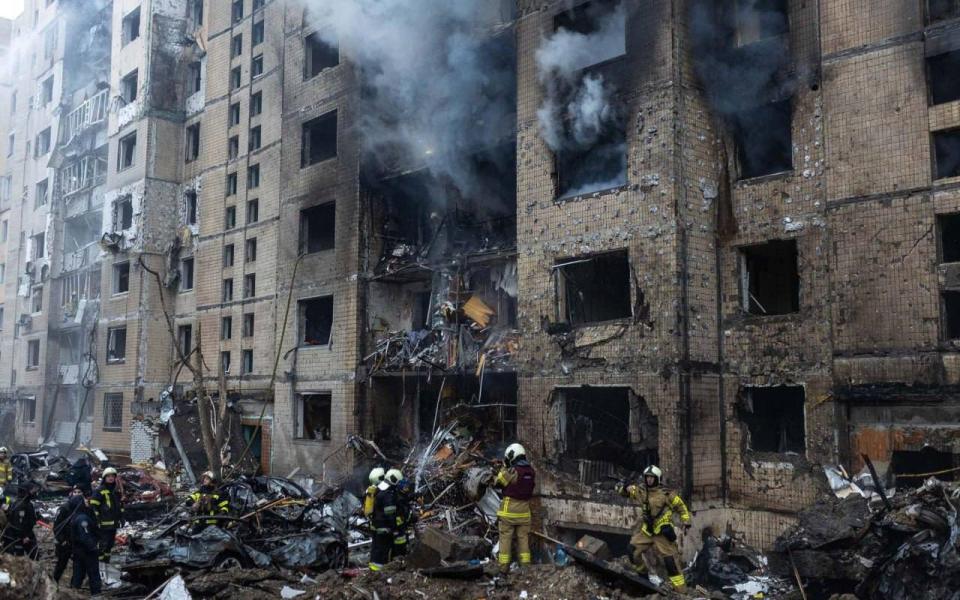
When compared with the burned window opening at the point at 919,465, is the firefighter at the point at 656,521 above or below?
below

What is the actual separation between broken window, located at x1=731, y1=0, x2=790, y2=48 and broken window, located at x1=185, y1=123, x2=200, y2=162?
20350mm

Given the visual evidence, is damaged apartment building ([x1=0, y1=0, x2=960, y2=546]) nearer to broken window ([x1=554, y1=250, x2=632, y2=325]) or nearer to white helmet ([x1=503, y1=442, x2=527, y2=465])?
broken window ([x1=554, y1=250, x2=632, y2=325])

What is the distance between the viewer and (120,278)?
1227 inches

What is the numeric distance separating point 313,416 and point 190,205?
10.6 metres

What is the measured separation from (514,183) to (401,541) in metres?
10.8

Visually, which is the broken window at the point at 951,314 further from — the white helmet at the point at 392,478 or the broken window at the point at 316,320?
the broken window at the point at 316,320

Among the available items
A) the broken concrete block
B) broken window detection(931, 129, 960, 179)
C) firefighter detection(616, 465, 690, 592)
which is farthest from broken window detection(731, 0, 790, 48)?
the broken concrete block

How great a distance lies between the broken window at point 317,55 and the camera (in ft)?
78.7

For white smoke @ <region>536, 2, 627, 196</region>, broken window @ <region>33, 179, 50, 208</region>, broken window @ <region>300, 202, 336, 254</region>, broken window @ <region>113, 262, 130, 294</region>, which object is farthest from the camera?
broken window @ <region>33, 179, 50, 208</region>

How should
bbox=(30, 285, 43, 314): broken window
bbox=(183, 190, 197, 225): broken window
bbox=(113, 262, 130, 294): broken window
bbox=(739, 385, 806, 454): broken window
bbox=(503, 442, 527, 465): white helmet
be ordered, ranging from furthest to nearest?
bbox=(30, 285, 43, 314): broken window → bbox=(113, 262, 130, 294): broken window → bbox=(183, 190, 197, 225): broken window → bbox=(739, 385, 806, 454): broken window → bbox=(503, 442, 527, 465): white helmet

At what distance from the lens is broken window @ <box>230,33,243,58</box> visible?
27.2 meters

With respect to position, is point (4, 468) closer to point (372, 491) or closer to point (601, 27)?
point (372, 491)

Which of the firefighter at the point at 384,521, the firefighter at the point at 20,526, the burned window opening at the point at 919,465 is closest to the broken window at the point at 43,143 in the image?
the firefighter at the point at 20,526

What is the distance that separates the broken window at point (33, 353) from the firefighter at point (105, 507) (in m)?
28.1
